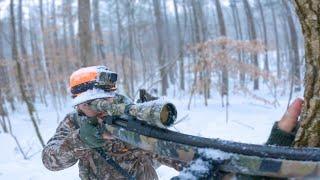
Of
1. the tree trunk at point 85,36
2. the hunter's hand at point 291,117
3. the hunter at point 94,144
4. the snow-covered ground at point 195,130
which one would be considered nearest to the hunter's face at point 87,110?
the hunter at point 94,144

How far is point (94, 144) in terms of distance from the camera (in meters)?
2.14

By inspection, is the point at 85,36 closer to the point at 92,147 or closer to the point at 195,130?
the point at 195,130

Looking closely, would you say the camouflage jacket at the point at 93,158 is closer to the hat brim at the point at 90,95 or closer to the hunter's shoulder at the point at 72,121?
the hunter's shoulder at the point at 72,121

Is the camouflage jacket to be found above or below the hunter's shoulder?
below

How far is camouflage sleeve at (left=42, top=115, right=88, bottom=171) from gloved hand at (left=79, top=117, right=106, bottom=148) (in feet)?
1.49

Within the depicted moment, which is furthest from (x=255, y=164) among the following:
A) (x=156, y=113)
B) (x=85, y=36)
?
(x=85, y=36)

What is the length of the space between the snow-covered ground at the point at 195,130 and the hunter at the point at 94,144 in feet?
9.16

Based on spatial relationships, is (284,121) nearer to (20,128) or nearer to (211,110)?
(211,110)

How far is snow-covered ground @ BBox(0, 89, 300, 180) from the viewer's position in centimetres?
682

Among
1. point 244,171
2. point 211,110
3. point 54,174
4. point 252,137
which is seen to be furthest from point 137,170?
point 211,110

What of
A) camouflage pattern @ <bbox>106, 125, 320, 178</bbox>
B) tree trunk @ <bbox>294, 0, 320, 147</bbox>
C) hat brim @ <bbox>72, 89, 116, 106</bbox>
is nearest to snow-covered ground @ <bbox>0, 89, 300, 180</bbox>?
hat brim @ <bbox>72, 89, 116, 106</bbox>

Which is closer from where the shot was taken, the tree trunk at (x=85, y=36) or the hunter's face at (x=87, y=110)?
the hunter's face at (x=87, y=110)

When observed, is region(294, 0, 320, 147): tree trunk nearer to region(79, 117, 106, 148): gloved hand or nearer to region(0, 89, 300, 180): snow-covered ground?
region(79, 117, 106, 148): gloved hand

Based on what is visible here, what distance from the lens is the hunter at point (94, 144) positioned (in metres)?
2.16
